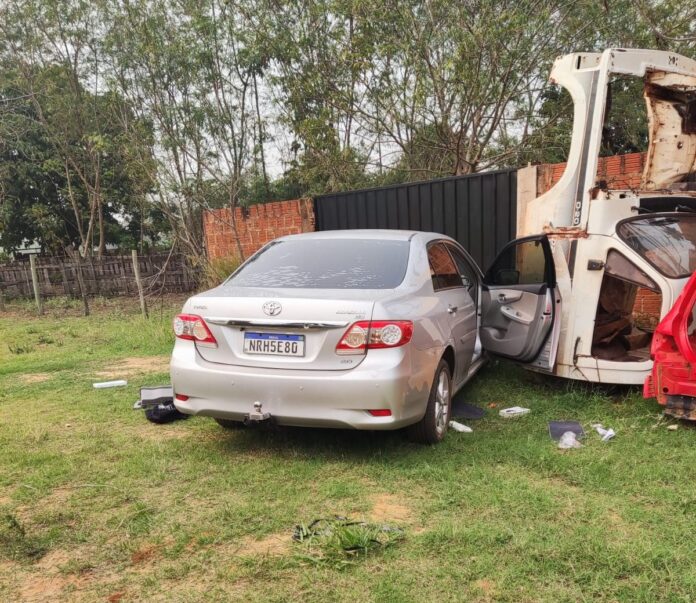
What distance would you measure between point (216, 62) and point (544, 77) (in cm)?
596

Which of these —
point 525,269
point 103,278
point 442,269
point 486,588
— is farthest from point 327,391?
point 103,278

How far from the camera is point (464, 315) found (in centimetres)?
464

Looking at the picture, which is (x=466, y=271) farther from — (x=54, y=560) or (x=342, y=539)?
(x=54, y=560)

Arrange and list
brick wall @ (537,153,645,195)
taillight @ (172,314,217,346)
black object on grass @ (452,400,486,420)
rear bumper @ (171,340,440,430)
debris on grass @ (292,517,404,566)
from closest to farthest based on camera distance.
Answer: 1. debris on grass @ (292,517,404,566)
2. rear bumper @ (171,340,440,430)
3. taillight @ (172,314,217,346)
4. black object on grass @ (452,400,486,420)
5. brick wall @ (537,153,645,195)

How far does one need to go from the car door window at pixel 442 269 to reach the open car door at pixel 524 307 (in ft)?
1.84

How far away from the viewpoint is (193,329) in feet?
12.0

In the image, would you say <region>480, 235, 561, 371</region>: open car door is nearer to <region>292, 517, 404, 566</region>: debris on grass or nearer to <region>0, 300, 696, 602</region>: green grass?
<region>0, 300, 696, 602</region>: green grass

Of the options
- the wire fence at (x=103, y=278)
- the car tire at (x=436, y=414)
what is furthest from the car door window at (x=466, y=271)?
the wire fence at (x=103, y=278)

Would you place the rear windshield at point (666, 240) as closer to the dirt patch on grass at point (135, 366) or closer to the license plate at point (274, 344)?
the license plate at point (274, 344)

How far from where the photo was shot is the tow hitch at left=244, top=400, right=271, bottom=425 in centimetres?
342

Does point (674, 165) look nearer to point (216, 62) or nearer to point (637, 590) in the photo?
point (637, 590)

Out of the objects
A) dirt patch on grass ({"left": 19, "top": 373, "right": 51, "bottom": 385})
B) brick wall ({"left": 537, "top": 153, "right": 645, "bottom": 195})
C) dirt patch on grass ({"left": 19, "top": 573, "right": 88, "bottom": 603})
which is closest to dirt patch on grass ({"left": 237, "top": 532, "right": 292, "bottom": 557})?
dirt patch on grass ({"left": 19, "top": 573, "right": 88, "bottom": 603})

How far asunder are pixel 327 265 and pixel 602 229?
2277 millimetres

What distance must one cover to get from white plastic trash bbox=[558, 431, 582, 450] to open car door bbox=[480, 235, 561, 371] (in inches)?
34.1
